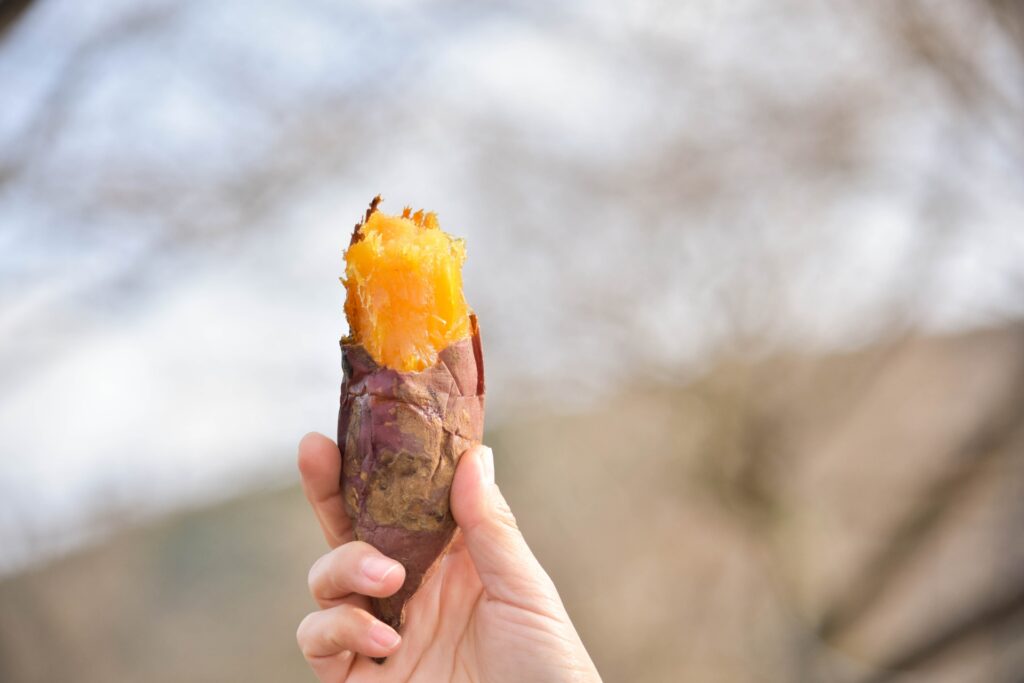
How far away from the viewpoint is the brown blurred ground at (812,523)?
2.26 meters

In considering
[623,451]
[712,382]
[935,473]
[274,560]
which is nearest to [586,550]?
[623,451]

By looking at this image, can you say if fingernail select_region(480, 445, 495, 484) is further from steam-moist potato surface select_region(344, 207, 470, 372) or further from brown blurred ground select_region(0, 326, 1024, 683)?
brown blurred ground select_region(0, 326, 1024, 683)

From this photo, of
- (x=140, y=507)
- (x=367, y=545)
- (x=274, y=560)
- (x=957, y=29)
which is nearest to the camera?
(x=367, y=545)

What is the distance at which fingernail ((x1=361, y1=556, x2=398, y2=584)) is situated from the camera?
74cm

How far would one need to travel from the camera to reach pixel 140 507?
1.95m

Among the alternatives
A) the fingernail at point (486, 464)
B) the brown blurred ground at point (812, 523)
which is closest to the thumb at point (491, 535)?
the fingernail at point (486, 464)

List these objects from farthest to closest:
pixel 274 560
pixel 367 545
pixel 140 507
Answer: pixel 274 560 < pixel 140 507 < pixel 367 545

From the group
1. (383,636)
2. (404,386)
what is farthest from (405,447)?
(383,636)

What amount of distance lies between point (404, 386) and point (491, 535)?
0.58 ft

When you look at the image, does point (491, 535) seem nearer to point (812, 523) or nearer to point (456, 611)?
point (456, 611)

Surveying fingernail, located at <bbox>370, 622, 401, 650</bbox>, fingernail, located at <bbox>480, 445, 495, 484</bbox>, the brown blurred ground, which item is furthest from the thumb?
the brown blurred ground

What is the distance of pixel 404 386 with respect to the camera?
744 mm

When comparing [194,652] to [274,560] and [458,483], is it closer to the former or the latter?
[274,560]

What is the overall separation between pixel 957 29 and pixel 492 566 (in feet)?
7.14
